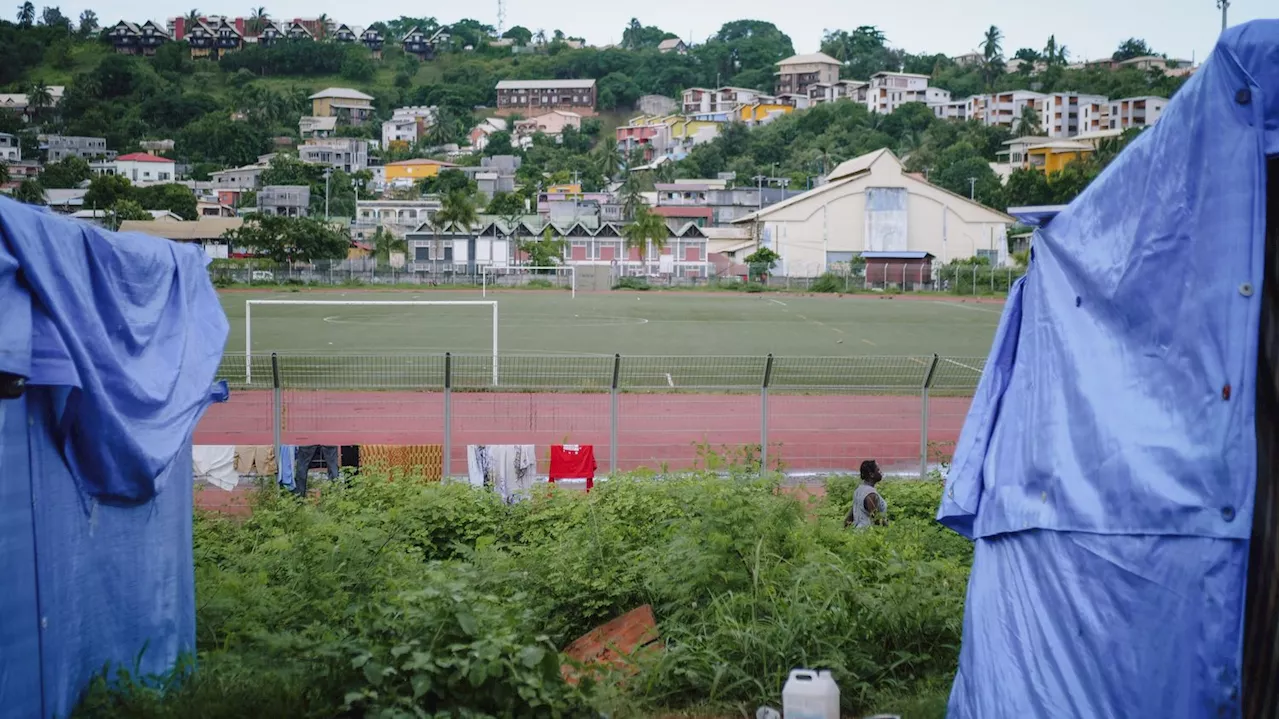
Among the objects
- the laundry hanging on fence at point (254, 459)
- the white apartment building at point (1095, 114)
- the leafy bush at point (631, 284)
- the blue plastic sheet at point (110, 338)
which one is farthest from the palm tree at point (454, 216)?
the white apartment building at point (1095, 114)

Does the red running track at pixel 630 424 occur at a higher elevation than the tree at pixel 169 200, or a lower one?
lower

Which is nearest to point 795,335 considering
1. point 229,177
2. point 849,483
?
point 849,483

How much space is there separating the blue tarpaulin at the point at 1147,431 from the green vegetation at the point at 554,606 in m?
1.60

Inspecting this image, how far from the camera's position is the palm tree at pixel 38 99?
6614 inches

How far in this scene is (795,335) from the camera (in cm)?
3206

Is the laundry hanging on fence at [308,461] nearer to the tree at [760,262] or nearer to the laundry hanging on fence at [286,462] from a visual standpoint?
the laundry hanging on fence at [286,462]

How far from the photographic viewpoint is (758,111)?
170m

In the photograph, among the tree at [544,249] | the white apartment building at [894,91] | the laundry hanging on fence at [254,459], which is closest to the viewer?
the laundry hanging on fence at [254,459]

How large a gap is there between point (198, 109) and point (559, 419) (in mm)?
180737

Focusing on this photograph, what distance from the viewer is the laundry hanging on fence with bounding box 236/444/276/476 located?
1238 cm

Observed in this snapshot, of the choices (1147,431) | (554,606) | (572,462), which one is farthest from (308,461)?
(1147,431)

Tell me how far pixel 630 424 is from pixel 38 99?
179 metres

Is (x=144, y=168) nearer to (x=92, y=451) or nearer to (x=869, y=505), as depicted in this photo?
(x=869, y=505)

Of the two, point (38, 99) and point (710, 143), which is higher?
point (38, 99)
